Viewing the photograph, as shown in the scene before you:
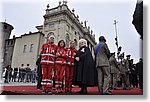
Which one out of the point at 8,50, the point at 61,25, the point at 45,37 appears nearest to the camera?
the point at 8,50

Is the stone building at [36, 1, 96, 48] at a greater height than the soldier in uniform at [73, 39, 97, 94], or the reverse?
the stone building at [36, 1, 96, 48]

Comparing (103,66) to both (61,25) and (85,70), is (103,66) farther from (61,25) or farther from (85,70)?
(61,25)

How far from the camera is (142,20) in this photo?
5.26ft

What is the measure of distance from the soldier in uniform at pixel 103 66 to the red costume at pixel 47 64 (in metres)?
0.55

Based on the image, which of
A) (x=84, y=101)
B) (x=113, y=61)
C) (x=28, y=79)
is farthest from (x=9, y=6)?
(x=28, y=79)

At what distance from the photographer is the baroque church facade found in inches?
114

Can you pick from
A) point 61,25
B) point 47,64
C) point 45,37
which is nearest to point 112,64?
point 61,25

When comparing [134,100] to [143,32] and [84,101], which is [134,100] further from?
[143,32]

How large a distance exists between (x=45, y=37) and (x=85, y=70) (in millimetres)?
1113

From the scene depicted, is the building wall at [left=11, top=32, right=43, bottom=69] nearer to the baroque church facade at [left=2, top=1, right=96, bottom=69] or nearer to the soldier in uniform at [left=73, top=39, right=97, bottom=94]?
the baroque church facade at [left=2, top=1, right=96, bottom=69]

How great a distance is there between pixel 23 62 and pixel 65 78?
113 centimetres

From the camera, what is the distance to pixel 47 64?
7.02ft

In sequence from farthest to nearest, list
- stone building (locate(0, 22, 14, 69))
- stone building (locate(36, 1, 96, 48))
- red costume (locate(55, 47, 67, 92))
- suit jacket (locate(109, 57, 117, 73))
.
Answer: suit jacket (locate(109, 57, 117, 73)) → stone building (locate(36, 1, 96, 48)) → red costume (locate(55, 47, 67, 92)) → stone building (locate(0, 22, 14, 69))

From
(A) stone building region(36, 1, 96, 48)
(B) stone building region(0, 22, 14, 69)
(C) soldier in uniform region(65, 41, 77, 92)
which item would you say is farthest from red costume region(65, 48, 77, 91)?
(B) stone building region(0, 22, 14, 69)
